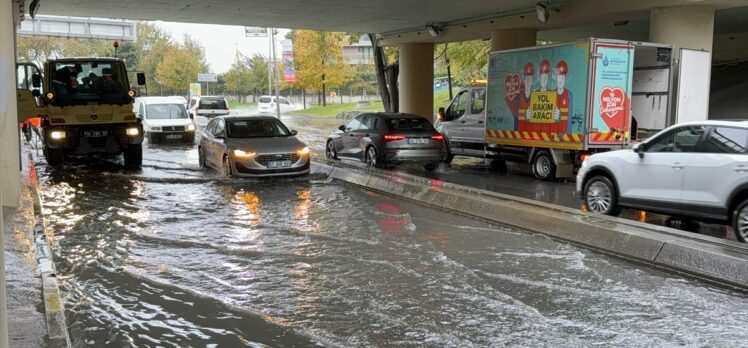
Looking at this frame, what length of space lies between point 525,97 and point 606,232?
7361 mm

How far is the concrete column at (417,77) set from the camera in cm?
2519

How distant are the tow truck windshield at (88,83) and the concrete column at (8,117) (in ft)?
19.9

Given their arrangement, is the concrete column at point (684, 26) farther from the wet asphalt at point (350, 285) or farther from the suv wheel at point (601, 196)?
the wet asphalt at point (350, 285)

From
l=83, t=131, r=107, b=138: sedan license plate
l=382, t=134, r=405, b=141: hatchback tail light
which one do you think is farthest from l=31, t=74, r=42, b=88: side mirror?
l=382, t=134, r=405, b=141: hatchback tail light

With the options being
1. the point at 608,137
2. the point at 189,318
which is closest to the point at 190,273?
the point at 189,318

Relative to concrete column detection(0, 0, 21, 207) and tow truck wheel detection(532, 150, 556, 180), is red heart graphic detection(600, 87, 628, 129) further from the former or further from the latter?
concrete column detection(0, 0, 21, 207)

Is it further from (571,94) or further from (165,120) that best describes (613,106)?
(165,120)

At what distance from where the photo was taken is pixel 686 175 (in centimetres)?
888

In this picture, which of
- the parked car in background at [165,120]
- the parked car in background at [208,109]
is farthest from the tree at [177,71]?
the parked car in background at [165,120]

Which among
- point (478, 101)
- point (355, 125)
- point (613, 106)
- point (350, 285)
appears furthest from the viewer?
point (478, 101)

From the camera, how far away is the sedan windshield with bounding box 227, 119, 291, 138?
15.3 metres

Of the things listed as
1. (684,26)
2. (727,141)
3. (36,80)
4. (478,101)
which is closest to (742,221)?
(727,141)

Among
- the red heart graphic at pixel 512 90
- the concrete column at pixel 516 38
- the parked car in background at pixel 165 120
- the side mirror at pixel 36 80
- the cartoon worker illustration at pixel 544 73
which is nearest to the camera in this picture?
the cartoon worker illustration at pixel 544 73

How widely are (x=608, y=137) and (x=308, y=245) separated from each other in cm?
807
